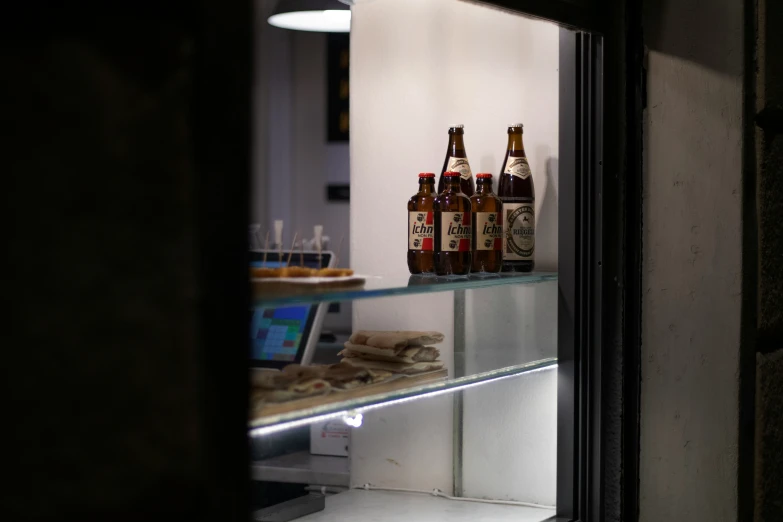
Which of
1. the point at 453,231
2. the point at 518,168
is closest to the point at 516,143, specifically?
the point at 518,168

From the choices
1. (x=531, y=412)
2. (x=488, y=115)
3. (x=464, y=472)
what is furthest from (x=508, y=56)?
(x=464, y=472)

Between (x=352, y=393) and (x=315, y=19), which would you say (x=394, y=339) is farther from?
(x=315, y=19)

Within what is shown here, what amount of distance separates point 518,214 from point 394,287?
565mm

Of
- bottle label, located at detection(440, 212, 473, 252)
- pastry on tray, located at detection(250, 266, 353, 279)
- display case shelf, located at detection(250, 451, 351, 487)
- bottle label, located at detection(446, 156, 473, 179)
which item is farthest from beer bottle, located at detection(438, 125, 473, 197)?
display case shelf, located at detection(250, 451, 351, 487)

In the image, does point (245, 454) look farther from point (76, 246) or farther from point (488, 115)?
point (488, 115)

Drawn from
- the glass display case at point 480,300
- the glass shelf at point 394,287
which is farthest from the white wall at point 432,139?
the glass shelf at point 394,287

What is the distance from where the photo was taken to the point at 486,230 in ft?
6.70

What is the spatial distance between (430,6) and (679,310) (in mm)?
950

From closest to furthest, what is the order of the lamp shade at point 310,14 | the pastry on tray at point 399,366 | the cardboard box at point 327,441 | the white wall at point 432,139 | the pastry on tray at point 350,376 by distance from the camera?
the pastry on tray at point 350,376, the pastry on tray at point 399,366, the white wall at point 432,139, the lamp shade at point 310,14, the cardboard box at point 327,441

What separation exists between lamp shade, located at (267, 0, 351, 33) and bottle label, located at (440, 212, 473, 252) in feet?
2.29

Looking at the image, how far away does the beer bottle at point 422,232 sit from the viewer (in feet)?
6.60

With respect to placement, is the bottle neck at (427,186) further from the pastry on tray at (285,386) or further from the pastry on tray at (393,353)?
the pastry on tray at (285,386)

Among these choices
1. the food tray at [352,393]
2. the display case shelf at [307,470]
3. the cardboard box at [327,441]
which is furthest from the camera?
the cardboard box at [327,441]

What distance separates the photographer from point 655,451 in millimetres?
2027
